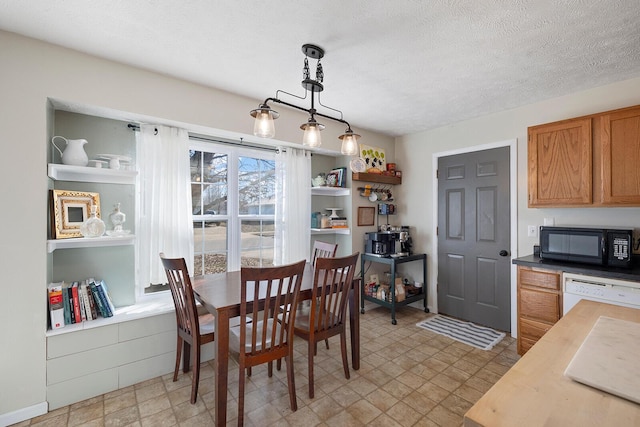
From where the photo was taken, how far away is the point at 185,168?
2727mm

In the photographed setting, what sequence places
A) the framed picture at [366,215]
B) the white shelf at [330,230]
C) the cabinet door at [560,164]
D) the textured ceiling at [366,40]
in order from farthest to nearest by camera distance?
the framed picture at [366,215] < the white shelf at [330,230] < the cabinet door at [560,164] < the textured ceiling at [366,40]

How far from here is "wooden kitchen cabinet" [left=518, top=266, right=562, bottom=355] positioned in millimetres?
2396

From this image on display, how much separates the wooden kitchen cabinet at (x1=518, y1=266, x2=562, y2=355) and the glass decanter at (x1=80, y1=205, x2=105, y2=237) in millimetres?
3459

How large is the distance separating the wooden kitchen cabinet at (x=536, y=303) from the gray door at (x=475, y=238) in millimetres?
650

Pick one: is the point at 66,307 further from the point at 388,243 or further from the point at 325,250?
the point at 388,243

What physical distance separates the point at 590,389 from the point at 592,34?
2.13 metres

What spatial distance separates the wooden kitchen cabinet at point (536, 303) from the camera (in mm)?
2396

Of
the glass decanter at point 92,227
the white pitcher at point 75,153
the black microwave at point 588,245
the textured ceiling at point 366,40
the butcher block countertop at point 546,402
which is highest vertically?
the textured ceiling at point 366,40

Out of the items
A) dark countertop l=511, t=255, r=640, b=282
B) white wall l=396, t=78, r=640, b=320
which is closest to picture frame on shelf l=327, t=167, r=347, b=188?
white wall l=396, t=78, r=640, b=320

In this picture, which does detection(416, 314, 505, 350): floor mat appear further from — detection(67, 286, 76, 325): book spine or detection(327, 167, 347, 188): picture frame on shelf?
detection(67, 286, 76, 325): book spine

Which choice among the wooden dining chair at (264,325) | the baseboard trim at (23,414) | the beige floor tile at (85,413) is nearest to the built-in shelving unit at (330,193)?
the wooden dining chair at (264,325)

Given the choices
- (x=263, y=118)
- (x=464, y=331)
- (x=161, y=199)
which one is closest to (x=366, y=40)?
(x=263, y=118)

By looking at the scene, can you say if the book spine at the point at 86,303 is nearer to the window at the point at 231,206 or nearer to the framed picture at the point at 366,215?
the window at the point at 231,206

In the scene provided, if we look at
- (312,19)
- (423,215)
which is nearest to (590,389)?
(312,19)
